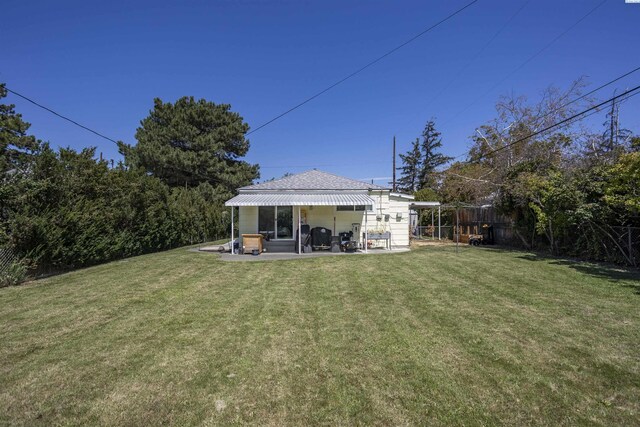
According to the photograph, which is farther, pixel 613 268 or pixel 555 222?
pixel 555 222

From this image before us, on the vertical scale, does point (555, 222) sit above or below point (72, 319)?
above

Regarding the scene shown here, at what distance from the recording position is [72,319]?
5879 millimetres

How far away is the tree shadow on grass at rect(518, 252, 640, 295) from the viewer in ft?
27.9

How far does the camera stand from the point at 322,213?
1694 centimetres

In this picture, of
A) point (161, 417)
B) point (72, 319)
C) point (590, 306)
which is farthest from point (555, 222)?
point (72, 319)

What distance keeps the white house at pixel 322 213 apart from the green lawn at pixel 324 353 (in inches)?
298

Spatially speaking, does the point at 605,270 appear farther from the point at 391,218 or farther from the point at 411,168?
the point at 411,168

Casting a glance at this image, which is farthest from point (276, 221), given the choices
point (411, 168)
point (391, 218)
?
point (411, 168)

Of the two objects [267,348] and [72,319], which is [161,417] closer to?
[267,348]

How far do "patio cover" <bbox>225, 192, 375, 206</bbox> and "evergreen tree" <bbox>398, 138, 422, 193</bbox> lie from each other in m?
40.0

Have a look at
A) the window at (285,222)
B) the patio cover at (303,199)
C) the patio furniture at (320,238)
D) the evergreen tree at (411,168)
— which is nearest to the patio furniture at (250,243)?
the patio cover at (303,199)

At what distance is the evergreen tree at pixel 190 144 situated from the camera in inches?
1094

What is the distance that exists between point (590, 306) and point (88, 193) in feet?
50.0

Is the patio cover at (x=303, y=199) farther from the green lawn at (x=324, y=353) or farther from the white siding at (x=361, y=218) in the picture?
the green lawn at (x=324, y=353)
